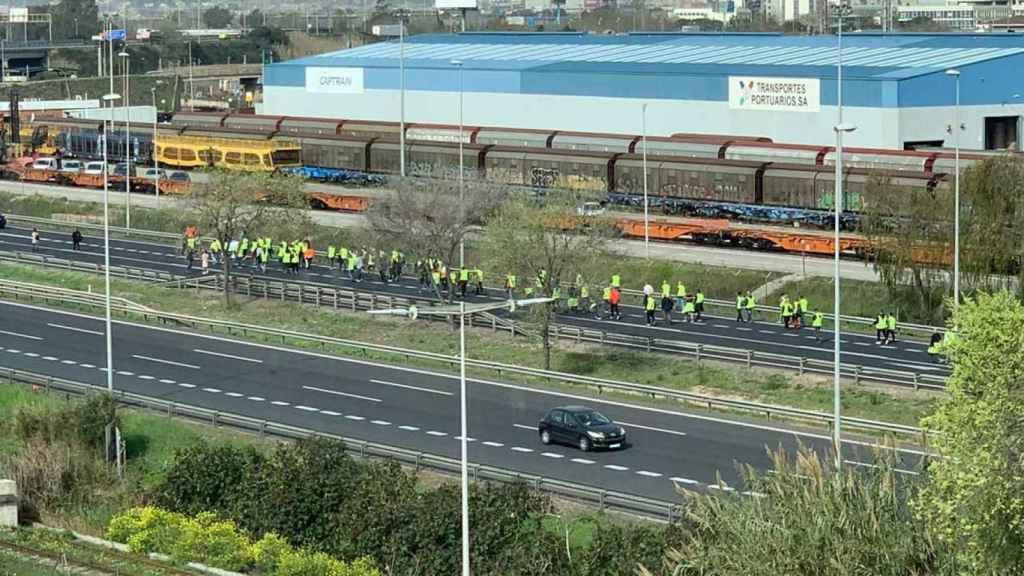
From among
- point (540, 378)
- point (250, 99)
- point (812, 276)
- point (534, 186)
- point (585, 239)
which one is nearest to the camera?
point (540, 378)

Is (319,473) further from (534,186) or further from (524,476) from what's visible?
(534,186)

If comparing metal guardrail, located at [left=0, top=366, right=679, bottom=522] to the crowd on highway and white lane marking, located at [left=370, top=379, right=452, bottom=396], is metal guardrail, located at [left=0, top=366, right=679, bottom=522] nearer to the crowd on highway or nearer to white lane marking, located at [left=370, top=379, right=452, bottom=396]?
white lane marking, located at [left=370, top=379, right=452, bottom=396]

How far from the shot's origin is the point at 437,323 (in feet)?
186

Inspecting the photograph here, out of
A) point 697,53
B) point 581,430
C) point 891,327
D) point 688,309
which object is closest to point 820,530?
point 581,430

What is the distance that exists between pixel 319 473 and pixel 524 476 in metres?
4.14

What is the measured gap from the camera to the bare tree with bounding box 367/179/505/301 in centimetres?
5834

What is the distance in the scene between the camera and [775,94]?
85.6m

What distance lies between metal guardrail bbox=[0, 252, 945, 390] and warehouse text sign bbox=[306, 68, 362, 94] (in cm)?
3928

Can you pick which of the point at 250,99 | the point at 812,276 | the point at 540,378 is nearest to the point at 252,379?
the point at 540,378

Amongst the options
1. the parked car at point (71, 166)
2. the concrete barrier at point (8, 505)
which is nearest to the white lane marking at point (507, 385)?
the concrete barrier at point (8, 505)

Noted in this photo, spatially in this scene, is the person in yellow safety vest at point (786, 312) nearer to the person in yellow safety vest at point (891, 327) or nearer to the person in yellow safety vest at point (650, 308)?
the person in yellow safety vest at point (891, 327)

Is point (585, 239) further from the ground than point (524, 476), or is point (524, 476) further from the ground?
point (585, 239)

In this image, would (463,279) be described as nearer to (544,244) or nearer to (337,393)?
(544,244)

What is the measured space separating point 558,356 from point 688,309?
18.7 feet
